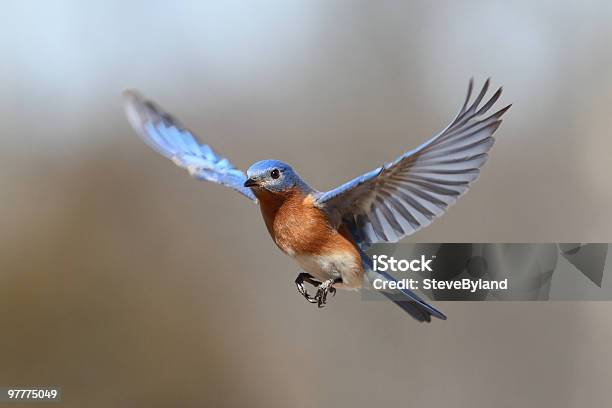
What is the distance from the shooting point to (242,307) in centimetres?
576

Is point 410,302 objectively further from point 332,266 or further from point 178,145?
point 178,145

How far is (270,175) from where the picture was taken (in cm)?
141

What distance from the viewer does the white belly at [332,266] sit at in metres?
1.49

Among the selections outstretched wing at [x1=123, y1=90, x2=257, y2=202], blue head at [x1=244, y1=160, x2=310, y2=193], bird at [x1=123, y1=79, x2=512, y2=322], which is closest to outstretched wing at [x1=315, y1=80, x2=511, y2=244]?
bird at [x1=123, y1=79, x2=512, y2=322]

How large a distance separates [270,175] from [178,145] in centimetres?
45

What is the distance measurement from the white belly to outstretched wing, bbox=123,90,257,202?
17 centimetres

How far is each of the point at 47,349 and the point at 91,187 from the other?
4.02 ft

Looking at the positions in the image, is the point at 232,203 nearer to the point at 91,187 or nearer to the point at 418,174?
the point at 91,187

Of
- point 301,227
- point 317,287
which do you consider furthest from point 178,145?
point 317,287

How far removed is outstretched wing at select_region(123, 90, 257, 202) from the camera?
1630 mm

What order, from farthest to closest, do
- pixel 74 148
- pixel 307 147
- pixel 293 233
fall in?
pixel 74 148 < pixel 307 147 < pixel 293 233

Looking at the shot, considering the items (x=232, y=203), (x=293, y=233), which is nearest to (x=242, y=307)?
(x=232, y=203)
